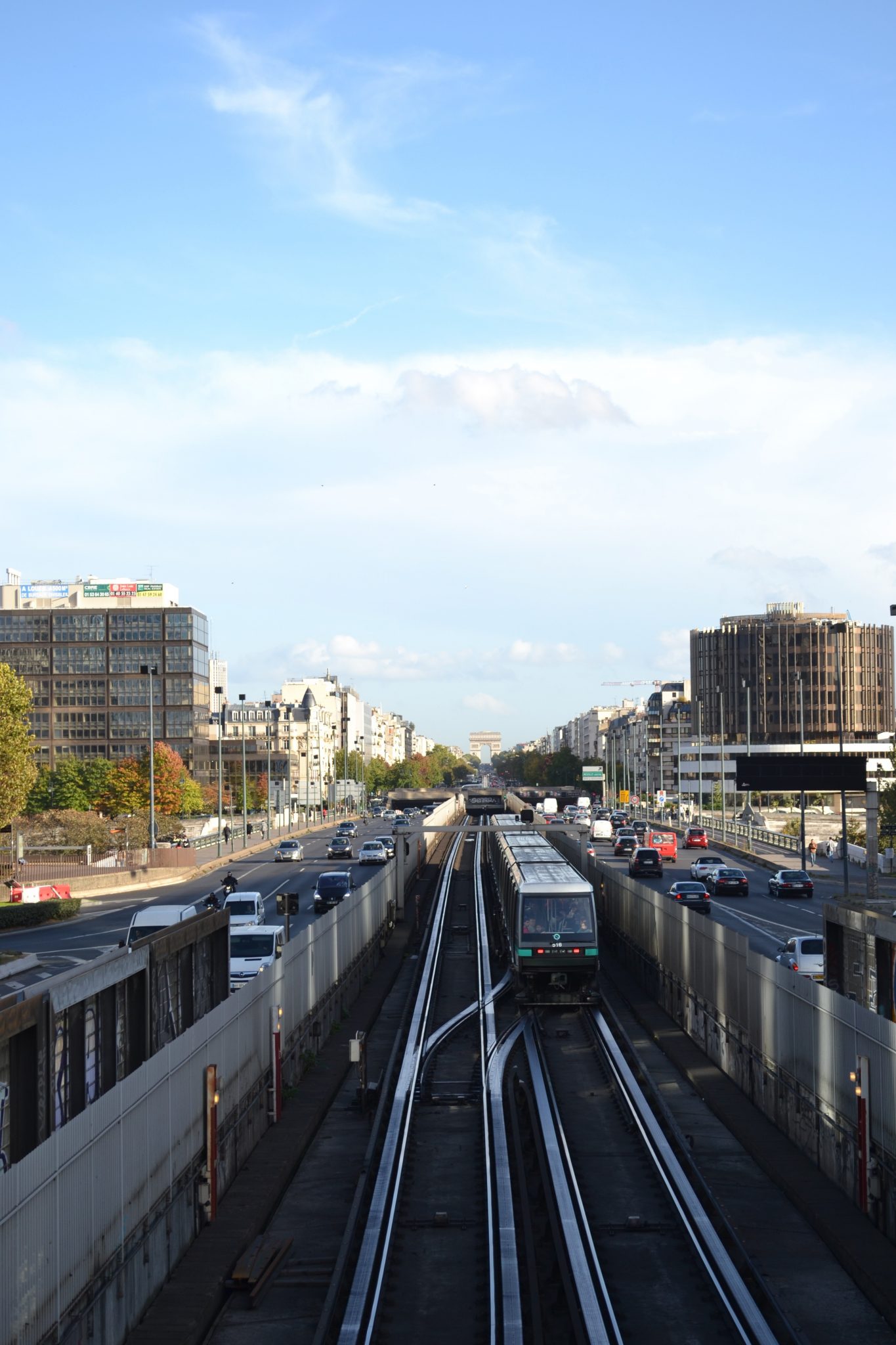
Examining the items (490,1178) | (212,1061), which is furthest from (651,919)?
(212,1061)

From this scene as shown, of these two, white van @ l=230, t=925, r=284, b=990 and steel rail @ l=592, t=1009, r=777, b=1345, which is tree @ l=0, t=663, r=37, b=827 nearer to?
white van @ l=230, t=925, r=284, b=990

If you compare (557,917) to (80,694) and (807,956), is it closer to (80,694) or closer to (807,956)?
(807,956)

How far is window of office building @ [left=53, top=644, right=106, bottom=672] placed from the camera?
164250 mm

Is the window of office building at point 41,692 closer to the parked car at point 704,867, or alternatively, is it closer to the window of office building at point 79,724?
the window of office building at point 79,724

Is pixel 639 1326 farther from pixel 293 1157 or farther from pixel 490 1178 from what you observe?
pixel 293 1157

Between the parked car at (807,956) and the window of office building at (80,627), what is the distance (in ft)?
467

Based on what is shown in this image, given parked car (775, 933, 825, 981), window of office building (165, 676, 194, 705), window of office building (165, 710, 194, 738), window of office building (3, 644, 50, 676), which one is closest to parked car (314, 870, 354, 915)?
parked car (775, 933, 825, 981)

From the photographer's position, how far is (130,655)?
6422 inches

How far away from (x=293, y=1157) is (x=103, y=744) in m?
150

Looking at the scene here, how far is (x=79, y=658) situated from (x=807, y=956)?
474 feet

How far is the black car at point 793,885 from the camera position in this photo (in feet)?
192

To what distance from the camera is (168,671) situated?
162875 mm

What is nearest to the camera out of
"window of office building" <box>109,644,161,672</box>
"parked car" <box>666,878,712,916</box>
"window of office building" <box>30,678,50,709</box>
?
"parked car" <box>666,878,712,916</box>

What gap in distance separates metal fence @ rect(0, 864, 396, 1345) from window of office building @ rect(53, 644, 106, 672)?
151189 millimetres
